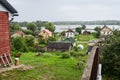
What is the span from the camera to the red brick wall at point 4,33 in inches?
510

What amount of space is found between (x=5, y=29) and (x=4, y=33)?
0.24 meters

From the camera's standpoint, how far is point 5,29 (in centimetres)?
1336

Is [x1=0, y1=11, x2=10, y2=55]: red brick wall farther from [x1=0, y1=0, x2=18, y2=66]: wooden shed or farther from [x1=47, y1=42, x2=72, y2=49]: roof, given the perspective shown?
[x1=47, y1=42, x2=72, y2=49]: roof

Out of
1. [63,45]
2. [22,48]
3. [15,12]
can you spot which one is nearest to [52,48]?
[63,45]

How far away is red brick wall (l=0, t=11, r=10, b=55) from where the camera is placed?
12.9m

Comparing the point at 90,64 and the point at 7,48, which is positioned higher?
the point at 90,64

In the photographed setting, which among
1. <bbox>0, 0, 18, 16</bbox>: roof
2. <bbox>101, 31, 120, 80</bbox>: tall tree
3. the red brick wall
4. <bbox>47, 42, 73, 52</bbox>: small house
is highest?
<bbox>0, 0, 18, 16</bbox>: roof

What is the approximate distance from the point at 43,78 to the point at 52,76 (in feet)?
2.46

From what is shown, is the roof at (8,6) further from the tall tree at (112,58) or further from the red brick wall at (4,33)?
the tall tree at (112,58)

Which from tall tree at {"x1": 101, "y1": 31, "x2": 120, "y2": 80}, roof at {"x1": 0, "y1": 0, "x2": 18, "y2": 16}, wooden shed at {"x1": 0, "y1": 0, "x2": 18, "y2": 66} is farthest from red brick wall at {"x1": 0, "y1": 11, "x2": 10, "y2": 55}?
tall tree at {"x1": 101, "y1": 31, "x2": 120, "y2": 80}

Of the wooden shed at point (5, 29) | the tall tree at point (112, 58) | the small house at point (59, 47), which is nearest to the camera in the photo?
the wooden shed at point (5, 29)

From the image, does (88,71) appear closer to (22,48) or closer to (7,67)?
(7,67)

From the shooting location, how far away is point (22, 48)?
3662cm

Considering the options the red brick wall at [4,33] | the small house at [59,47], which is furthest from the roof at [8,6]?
the small house at [59,47]
